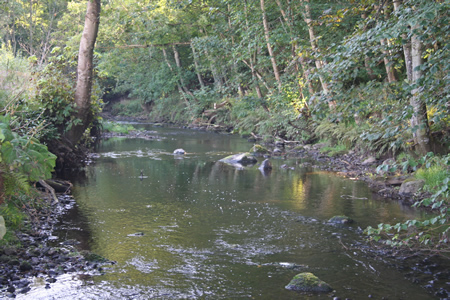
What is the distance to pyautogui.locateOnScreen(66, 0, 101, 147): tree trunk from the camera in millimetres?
12719

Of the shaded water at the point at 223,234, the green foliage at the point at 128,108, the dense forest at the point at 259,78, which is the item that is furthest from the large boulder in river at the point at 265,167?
the green foliage at the point at 128,108

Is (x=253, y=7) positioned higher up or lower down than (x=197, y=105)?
higher up

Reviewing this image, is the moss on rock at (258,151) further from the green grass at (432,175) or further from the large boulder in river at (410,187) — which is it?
the green grass at (432,175)

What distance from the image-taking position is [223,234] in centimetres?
762

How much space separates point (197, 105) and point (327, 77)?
26.9m

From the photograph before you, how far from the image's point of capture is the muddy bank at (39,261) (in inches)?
208

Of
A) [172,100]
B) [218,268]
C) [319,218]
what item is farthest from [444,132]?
[172,100]

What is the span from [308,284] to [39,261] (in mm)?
3532

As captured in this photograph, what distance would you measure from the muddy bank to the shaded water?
219 millimetres

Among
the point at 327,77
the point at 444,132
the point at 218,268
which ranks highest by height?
the point at 327,77

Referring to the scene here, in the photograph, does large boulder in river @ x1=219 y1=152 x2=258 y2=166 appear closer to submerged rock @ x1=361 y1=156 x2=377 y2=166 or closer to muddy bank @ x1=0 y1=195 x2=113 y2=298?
submerged rock @ x1=361 y1=156 x2=377 y2=166

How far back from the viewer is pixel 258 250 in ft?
22.4

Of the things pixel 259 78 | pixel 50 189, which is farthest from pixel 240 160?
pixel 259 78

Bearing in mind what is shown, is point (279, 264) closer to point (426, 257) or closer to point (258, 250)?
point (258, 250)
